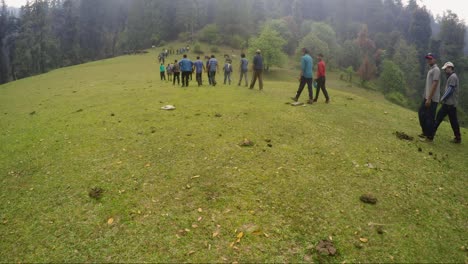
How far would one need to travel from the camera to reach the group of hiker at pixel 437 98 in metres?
10.1

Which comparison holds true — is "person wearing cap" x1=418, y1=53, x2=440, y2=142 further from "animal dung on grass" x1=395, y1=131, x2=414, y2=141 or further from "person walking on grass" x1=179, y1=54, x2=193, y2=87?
"person walking on grass" x1=179, y1=54, x2=193, y2=87

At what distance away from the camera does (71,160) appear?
930cm

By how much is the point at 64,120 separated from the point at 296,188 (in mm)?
11726

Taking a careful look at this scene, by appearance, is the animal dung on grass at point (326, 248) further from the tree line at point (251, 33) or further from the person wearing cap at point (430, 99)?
the tree line at point (251, 33)

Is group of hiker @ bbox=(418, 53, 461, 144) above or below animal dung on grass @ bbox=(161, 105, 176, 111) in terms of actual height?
above

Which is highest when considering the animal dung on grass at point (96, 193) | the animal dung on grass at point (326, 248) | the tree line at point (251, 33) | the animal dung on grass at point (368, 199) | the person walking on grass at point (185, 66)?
the tree line at point (251, 33)

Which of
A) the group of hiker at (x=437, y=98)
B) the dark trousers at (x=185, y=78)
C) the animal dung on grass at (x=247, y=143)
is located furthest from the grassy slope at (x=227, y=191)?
the dark trousers at (x=185, y=78)

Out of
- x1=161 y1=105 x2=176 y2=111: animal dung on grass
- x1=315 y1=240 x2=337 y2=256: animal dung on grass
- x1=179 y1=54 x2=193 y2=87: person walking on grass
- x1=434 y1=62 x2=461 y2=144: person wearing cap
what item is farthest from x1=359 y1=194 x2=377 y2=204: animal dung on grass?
x1=179 y1=54 x2=193 y2=87: person walking on grass

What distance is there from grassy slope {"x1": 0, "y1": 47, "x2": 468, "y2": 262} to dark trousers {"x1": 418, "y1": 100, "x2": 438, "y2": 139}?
1.84ft

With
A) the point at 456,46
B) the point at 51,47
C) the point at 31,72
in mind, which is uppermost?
the point at 456,46

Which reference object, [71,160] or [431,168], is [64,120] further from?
[431,168]

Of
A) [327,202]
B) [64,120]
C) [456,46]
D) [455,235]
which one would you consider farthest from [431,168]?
[456,46]

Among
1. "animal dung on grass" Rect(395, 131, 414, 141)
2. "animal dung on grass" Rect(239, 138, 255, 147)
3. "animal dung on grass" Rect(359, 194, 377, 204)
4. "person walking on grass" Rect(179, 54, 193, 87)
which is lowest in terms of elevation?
"animal dung on grass" Rect(359, 194, 377, 204)

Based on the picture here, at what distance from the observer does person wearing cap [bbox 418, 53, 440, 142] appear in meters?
10.1
